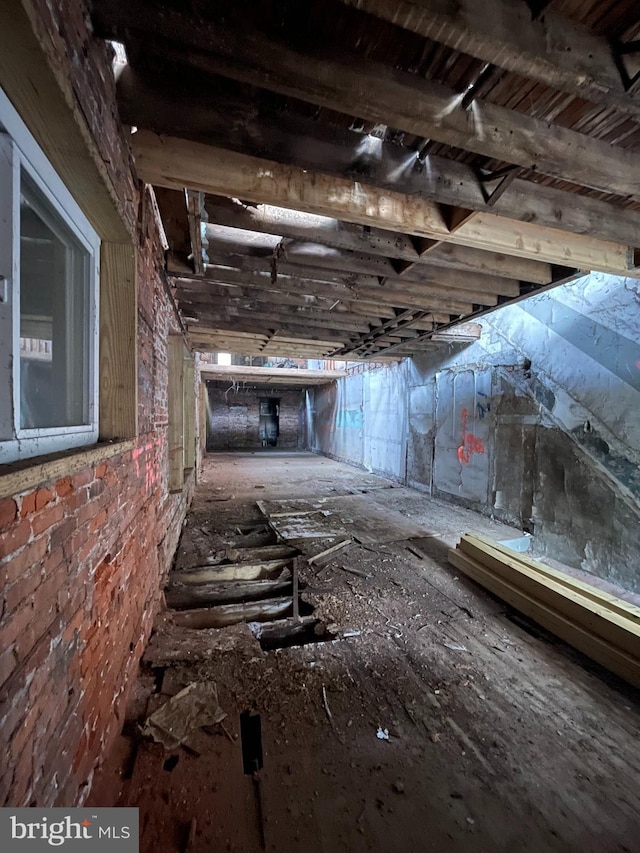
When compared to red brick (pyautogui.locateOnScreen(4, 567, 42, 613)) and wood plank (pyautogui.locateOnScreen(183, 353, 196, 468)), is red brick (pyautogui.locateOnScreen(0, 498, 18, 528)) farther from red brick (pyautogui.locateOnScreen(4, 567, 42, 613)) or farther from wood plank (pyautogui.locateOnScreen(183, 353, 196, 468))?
wood plank (pyautogui.locateOnScreen(183, 353, 196, 468))

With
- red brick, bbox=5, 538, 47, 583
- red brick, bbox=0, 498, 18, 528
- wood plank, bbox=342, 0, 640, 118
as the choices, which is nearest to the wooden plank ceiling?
wood plank, bbox=342, 0, 640, 118

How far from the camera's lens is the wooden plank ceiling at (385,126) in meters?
1.15

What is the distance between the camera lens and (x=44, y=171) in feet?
3.46

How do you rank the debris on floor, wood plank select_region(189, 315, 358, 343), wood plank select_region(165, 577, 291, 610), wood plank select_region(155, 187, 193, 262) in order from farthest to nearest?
1. wood plank select_region(189, 315, 358, 343)
2. wood plank select_region(165, 577, 291, 610)
3. wood plank select_region(155, 187, 193, 262)
4. the debris on floor

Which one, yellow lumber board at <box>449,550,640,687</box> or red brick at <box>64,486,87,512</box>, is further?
yellow lumber board at <box>449,550,640,687</box>

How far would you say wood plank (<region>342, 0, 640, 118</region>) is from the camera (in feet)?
3.43

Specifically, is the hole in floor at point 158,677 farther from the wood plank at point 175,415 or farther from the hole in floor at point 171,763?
the wood plank at point 175,415

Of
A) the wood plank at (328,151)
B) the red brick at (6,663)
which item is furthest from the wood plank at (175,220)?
the red brick at (6,663)

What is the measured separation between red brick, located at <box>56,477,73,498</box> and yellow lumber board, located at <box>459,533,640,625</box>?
3117 mm

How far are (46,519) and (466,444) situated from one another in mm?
5387

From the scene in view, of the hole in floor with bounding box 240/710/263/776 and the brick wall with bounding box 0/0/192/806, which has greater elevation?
the brick wall with bounding box 0/0/192/806

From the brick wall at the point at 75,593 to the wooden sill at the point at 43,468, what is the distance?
0.04 meters

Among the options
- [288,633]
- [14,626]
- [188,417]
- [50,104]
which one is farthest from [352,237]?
[188,417]

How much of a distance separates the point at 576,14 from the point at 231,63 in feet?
4.03
